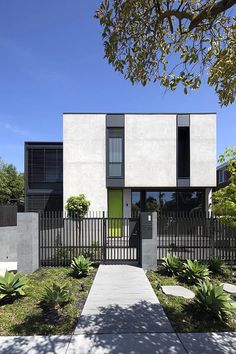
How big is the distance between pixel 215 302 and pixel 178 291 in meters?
1.97

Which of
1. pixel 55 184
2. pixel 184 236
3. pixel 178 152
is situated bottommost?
pixel 184 236

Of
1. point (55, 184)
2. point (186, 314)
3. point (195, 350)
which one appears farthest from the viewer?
point (55, 184)

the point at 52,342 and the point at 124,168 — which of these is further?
the point at 124,168

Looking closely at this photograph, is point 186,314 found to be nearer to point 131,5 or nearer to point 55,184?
point 131,5

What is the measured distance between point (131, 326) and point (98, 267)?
17.6ft

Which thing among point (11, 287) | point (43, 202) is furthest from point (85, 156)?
point (11, 287)

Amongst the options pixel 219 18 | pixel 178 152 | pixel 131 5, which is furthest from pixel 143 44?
pixel 178 152

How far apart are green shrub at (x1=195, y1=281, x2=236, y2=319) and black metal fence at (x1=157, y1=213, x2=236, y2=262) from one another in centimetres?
488

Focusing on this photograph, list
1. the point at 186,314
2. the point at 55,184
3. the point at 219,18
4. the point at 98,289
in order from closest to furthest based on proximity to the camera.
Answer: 1. the point at 219,18
2. the point at 186,314
3. the point at 98,289
4. the point at 55,184

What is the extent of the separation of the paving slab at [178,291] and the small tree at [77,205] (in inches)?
370

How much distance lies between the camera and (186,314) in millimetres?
6527

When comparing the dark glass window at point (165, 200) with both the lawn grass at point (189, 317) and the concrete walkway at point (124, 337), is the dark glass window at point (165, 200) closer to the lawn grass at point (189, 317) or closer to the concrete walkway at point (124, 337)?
the lawn grass at point (189, 317)

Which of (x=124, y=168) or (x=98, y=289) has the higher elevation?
(x=124, y=168)

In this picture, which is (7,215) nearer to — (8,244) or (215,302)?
(8,244)
